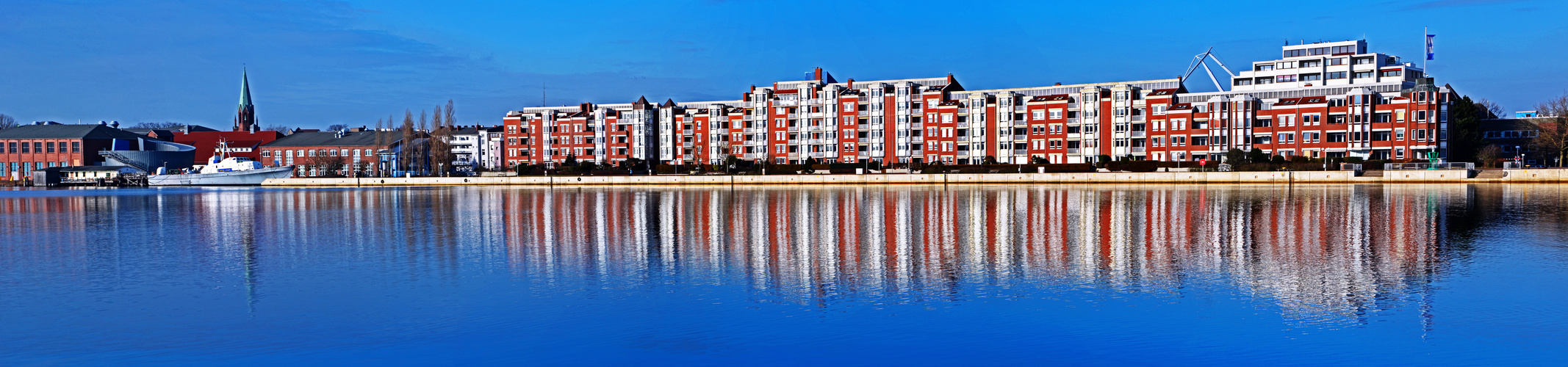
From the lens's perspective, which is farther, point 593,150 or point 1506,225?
point 593,150

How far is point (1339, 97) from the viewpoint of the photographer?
99.2 m

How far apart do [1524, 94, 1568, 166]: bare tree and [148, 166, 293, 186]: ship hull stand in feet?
423

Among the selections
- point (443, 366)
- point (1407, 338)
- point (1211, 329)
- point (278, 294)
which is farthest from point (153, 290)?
point (1407, 338)

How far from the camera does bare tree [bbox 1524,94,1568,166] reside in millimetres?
93000

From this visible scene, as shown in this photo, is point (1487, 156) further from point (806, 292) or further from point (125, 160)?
point (125, 160)

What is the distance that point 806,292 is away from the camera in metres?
18.9

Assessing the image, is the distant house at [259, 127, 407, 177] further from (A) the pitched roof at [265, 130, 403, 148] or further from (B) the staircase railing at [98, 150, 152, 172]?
(B) the staircase railing at [98, 150, 152, 172]

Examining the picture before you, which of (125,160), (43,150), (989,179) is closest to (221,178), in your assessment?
(125,160)

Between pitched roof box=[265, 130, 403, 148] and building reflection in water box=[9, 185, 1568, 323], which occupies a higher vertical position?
pitched roof box=[265, 130, 403, 148]

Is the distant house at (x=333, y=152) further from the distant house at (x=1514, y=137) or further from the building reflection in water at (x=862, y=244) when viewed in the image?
Answer: the distant house at (x=1514, y=137)

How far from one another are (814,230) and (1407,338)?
70.1 ft

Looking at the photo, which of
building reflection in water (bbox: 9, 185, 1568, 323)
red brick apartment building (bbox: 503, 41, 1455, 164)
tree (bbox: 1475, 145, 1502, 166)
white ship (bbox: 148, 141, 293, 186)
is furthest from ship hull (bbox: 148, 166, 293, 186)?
tree (bbox: 1475, 145, 1502, 166)

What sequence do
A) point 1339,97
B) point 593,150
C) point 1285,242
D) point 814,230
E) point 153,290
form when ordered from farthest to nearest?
1. point 593,150
2. point 1339,97
3. point 814,230
4. point 1285,242
5. point 153,290

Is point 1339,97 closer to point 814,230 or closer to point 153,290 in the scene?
point 814,230
